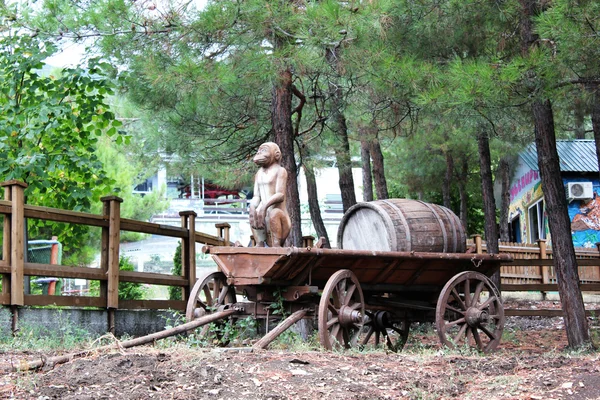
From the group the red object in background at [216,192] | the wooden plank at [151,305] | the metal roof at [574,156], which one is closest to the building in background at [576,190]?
the metal roof at [574,156]

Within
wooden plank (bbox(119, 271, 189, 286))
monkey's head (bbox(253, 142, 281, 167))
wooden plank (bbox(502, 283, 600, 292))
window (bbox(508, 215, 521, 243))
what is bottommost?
wooden plank (bbox(502, 283, 600, 292))

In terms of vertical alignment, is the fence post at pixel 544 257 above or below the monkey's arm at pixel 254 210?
below

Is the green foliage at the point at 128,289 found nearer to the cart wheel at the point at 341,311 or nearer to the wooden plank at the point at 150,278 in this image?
the wooden plank at the point at 150,278

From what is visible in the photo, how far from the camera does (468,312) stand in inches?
359

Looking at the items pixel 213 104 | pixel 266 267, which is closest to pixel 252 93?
pixel 213 104

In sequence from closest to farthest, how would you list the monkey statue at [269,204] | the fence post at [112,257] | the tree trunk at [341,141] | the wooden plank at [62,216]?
the monkey statue at [269,204] < the wooden plank at [62,216] < the fence post at [112,257] < the tree trunk at [341,141]

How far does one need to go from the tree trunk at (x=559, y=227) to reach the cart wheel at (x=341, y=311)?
3282 mm

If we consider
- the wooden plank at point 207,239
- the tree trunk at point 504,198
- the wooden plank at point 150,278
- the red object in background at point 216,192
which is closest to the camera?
the wooden plank at point 150,278

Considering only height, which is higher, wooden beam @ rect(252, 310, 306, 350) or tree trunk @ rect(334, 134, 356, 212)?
tree trunk @ rect(334, 134, 356, 212)

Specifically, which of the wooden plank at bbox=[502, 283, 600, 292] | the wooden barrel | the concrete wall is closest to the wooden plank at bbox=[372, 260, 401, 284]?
the wooden barrel

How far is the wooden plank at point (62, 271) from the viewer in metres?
8.63

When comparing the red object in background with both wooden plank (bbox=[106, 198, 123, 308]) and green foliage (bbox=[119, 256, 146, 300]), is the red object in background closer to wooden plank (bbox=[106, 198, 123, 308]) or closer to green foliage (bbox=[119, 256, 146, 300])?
green foliage (bbox=[119, 256, 146, 300])

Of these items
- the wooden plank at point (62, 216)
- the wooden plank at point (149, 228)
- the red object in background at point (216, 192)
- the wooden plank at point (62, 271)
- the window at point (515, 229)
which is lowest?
the wooden plank at point (62, 271)

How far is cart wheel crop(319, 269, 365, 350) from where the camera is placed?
7633mm
